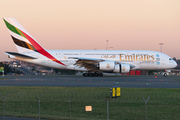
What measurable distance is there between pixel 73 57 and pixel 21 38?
9.91 m

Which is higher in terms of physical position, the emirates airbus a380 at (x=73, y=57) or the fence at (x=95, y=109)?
the emirates airbus a380 at (x=73, y=57)

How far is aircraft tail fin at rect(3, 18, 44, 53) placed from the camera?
4328 centimetres

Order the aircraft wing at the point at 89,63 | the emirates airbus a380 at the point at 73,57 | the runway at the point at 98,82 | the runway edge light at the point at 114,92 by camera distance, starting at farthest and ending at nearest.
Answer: the emirates airbus a380 at the point at 73,57 < the aircraft wing at the point at 89,63 < the runway at the point at 98,82 < the runway edge light at the point at 114,92

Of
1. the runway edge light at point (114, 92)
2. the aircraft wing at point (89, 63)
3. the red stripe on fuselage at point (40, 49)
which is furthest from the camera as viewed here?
the red stripe on fuselage at point (40, 49)

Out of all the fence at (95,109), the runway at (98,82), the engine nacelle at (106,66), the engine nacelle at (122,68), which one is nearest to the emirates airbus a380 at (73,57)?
the engine nacelle at (122,68)

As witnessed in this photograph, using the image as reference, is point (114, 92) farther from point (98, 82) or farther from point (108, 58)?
point (108, 58)

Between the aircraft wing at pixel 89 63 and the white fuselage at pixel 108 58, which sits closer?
the aircraft wing at pixel 89 63

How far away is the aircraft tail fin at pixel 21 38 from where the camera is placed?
43.3 metres

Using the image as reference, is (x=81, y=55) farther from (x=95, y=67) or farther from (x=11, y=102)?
(x=11, y=102)

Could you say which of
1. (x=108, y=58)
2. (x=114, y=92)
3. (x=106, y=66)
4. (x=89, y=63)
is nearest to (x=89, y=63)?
(x=89, y=63)

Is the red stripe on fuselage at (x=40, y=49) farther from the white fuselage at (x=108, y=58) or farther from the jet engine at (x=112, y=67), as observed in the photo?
the jet engine at (x=112, y=67)

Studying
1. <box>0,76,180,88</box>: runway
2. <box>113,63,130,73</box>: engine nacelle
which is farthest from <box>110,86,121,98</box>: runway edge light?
<box>113,63,130,73</box>: engine nacelle

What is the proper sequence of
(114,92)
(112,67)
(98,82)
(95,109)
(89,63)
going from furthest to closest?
(89,63)
(112,67)
(98,82)
(114,92)
(95,109)

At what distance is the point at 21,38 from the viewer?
142ft
